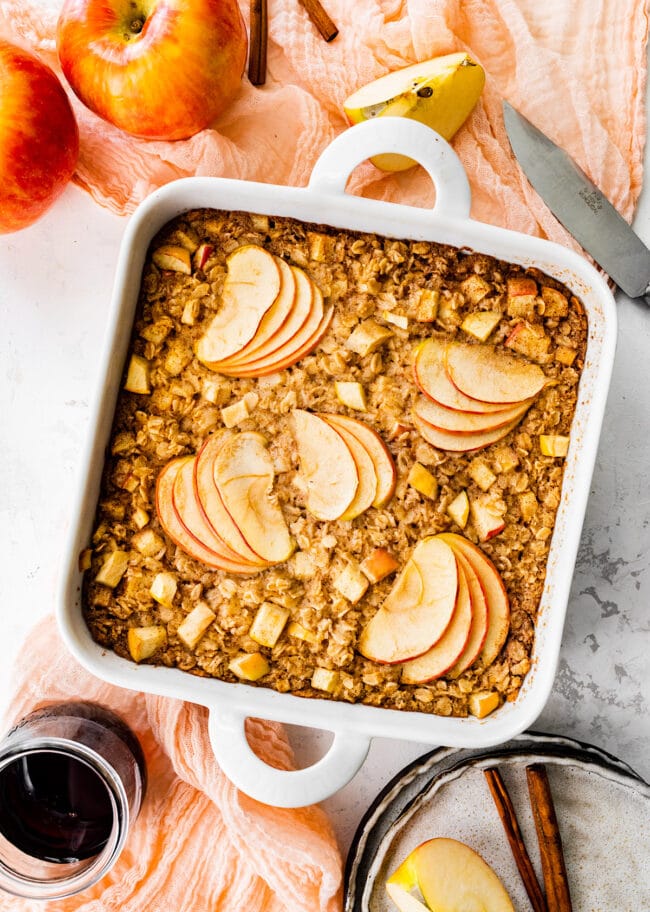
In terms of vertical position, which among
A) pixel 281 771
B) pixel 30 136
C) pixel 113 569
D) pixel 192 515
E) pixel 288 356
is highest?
pixel 30 136

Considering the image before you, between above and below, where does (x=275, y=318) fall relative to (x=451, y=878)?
above

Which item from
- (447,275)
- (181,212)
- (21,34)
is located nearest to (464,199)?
(447,275)

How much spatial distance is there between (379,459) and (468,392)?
0.20 metres

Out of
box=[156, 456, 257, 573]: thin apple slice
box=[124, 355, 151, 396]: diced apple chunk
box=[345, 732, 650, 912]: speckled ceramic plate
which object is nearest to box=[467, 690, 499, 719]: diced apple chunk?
box=[345, 732, 650, 912]: speckled ceramic plate

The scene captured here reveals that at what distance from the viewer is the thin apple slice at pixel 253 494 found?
1.45m

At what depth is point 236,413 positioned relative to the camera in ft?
4.91

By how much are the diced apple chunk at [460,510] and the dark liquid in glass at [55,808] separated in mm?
813

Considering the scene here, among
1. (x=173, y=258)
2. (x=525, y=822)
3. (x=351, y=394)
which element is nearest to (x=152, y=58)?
(x=173, y=258)

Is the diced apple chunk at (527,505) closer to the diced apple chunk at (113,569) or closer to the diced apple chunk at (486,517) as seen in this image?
the diced apple chunk at (486,517)

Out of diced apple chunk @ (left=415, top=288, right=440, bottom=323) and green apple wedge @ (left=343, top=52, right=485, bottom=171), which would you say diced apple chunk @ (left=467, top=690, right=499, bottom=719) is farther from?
green apple wedge @ (left=343, top=52, right=485, bottom=171)

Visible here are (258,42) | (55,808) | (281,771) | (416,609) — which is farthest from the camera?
(258,42)

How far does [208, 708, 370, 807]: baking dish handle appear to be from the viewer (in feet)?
4.44

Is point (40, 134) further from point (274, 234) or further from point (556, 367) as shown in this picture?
point (556, 367)

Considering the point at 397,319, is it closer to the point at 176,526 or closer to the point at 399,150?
the point at 399,150
